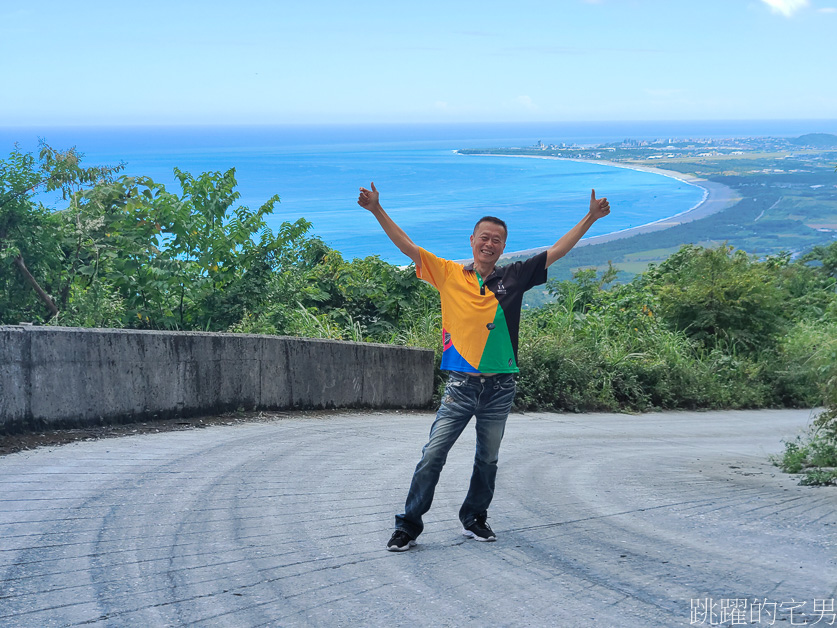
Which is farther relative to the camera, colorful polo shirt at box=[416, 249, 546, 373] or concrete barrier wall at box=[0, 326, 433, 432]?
concrete barrier wall at box=[0, 326, 433, 432]

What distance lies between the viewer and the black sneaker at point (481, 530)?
5066 millimetres

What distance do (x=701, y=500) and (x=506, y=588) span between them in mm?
2874

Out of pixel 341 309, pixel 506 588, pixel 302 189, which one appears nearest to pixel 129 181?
pixel 341 309

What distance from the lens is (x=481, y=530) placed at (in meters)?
5.07

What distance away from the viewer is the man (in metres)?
4.87

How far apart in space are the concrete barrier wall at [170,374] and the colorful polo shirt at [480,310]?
3.85m

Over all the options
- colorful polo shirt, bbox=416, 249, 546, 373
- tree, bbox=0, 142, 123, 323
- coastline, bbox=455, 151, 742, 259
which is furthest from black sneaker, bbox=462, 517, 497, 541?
coastline, bbox=455, 151, 742, 259

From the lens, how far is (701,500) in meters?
6.56

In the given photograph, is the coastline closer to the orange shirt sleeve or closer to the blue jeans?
the orange shirt sleeve

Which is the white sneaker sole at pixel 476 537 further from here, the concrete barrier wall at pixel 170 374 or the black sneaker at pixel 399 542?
the concrete barrier wall at pixel 170 374

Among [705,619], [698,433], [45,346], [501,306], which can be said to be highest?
[501,306]

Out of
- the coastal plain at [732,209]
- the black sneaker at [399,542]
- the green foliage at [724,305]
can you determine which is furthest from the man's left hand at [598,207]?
the coastal plain at [732,209]

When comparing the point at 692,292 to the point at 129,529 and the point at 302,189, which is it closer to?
the point at 129,529

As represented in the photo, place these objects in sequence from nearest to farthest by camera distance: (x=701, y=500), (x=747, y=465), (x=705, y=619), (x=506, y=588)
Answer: (x=705, y=619)
(x=506, y=588)
(x=701, y=500)
(x=747, y=465)
